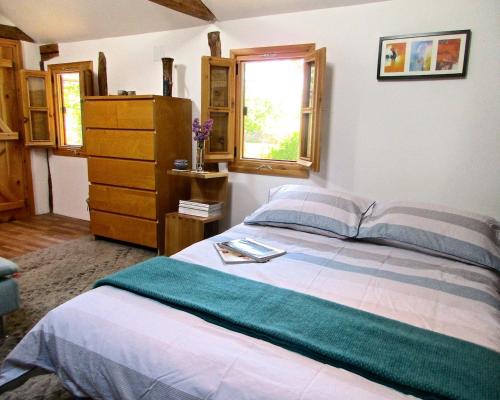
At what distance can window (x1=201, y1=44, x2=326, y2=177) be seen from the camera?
3.08m

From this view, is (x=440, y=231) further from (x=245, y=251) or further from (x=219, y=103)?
(x=219, y=103)

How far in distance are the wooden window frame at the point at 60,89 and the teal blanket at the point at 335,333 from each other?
3.28 m

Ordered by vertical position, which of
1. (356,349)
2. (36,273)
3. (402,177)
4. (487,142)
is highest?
(487,142)

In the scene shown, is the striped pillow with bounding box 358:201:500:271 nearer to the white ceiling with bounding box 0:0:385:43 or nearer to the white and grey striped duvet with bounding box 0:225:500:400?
the white and grey striped duvet with bounding box 0:225:500:400

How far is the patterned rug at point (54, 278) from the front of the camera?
1699 mm

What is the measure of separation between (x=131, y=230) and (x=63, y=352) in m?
2.38

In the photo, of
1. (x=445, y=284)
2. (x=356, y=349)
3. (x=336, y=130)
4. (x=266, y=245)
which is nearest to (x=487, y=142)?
(x=336, y=130)

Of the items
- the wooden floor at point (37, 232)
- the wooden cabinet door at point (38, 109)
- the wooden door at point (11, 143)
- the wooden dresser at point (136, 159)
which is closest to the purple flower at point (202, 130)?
the wooden dresser at point (136, 159)

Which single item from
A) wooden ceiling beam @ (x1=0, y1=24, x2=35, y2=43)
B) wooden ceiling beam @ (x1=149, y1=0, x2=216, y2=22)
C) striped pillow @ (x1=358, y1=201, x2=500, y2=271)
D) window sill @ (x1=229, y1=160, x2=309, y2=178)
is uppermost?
wooden ceiling beam @ (x1=0, y1=24, x2=35, y2=43)

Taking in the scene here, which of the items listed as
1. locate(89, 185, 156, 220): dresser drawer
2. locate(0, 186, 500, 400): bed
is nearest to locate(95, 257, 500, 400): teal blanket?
locate(0, 186, 500, 400): bed

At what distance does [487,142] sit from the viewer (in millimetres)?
2428

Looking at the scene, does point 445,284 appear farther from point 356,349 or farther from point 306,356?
point 306,356

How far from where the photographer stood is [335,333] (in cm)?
115

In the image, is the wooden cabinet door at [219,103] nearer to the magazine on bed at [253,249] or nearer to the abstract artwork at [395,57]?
the abstract artwork at [395,57]
